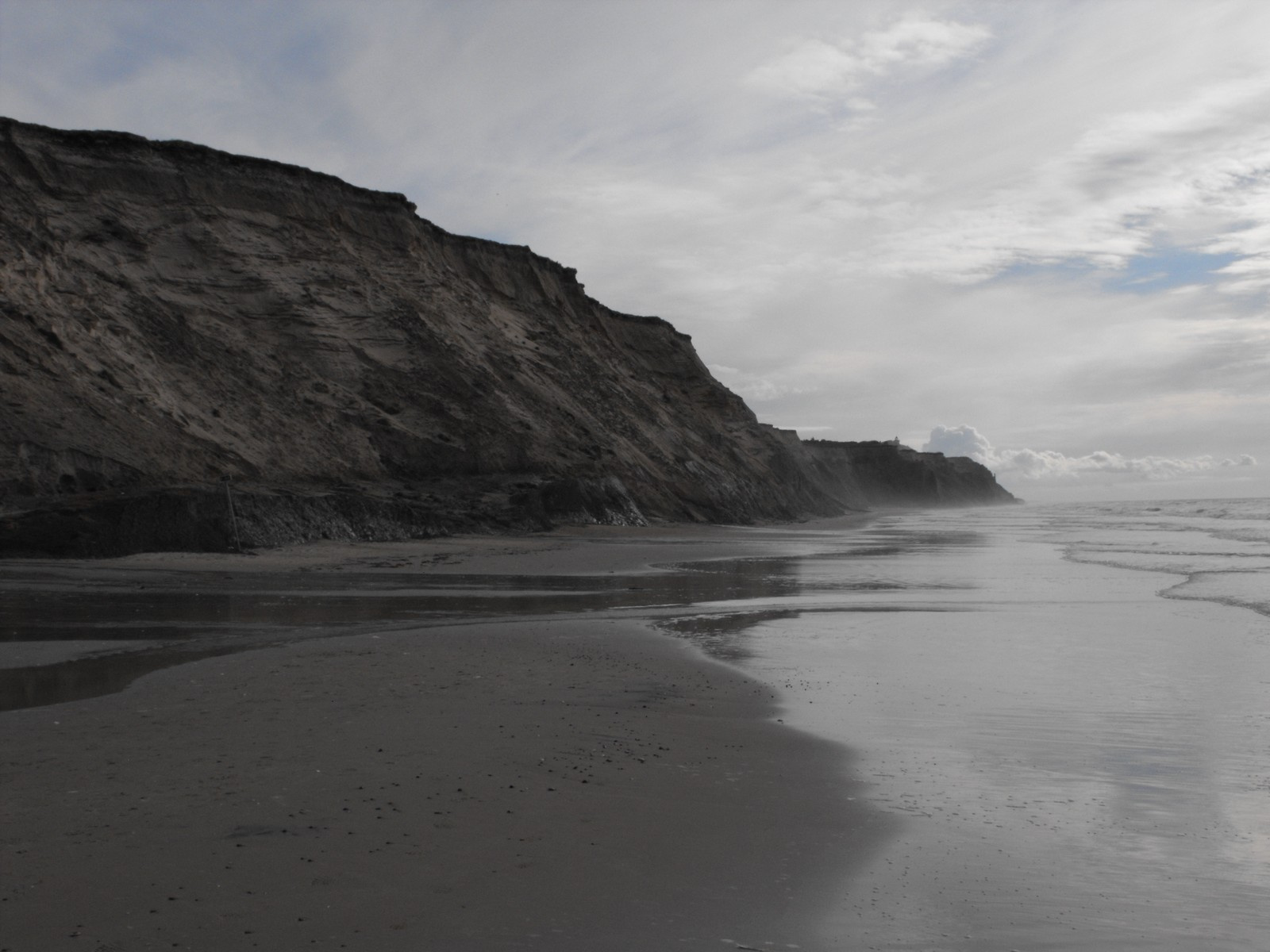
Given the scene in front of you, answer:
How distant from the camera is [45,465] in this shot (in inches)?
802

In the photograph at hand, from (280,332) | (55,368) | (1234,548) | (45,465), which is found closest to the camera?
(45,465)

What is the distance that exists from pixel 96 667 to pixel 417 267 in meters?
34.4

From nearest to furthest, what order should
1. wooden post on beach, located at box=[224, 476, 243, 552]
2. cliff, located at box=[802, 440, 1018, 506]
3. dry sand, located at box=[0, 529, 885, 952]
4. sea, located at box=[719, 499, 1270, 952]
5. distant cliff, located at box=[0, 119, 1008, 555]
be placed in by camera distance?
dry sand, located at box=[0, 529, 885, 952] → sea, located at box=[719, 499, 1270, 952] → wooden post on beach, located at box=[224, 476, 243, 552] → distant cliff, located at box=[0, 119, 1008, 555] → cliff, located at box=[802, 440, 1018, 506]

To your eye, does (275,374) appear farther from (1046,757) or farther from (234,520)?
(1046,757)

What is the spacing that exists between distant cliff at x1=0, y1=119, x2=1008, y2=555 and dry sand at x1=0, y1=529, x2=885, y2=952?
14.7m

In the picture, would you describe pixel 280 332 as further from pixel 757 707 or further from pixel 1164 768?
pixel 1164 768

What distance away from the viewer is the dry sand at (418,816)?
3.60 meters

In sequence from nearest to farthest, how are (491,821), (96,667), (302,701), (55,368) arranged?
(491,821)
(302,701)
(96,667)
(55,368)

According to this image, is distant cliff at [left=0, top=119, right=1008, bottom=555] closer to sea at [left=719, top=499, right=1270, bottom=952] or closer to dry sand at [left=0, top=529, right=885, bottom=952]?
dry sand at [left=0, top=529, right=885, bottom=952]

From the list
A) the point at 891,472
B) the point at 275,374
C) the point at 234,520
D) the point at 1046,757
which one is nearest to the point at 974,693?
the point at 1046,757

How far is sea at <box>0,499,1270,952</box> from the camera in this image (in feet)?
13.2

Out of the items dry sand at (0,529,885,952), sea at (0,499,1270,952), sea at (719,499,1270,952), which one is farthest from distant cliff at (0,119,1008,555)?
sea at (719,499,1270,952)

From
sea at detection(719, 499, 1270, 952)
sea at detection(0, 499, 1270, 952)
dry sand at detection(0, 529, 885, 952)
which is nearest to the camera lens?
dry sand at detection(0, 529, 885, 952)

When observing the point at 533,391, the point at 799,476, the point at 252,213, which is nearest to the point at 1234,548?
the point at 533,391
